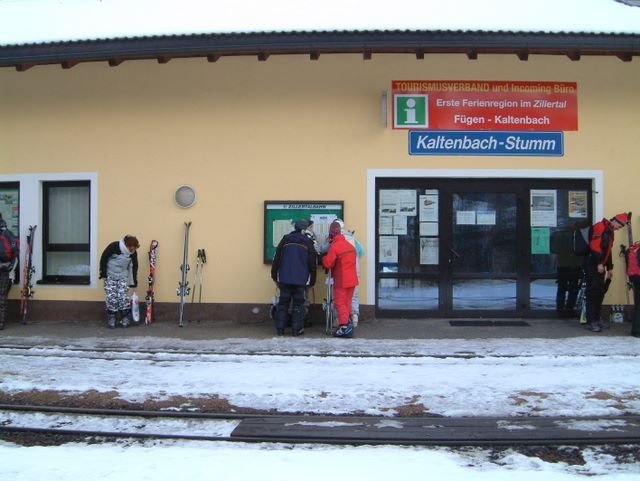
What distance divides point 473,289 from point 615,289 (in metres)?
2.30

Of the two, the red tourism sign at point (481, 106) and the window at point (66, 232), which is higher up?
the red tourism sign at point (481, 106)

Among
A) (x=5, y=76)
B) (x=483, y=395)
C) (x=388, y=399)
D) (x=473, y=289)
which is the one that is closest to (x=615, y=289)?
(x=473, y=289)

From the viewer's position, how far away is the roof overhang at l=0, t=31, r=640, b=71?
8562 millimetres

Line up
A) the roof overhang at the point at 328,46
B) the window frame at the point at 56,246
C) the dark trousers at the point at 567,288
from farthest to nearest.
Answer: the window frame at the point at 56,246 < the dark trousers at the point at 567,288 < the roof overhang at the point at 328,46

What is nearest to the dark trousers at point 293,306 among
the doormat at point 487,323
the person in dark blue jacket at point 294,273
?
the person in dark blue jacket at point 294,273

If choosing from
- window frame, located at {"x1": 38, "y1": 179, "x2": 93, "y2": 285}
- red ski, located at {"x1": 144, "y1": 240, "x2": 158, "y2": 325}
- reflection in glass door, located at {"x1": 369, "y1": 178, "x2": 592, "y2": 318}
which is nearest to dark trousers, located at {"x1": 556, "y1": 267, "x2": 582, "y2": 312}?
reflection in glass door, located at {"x1": 369, "y1": 178, "x2": 592, "y2": 318}

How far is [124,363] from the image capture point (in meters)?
7.34

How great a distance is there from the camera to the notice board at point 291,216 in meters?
9.67

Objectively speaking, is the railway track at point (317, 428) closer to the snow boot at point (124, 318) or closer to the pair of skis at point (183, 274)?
the snow boot at point (124, 318)

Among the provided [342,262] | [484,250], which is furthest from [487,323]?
[342,262]

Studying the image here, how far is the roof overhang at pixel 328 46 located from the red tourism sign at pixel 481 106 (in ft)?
2.08

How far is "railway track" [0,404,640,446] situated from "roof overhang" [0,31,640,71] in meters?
5.53

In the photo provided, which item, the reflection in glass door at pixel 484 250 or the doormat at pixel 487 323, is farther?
the reflection in glass door at pixel 484 250

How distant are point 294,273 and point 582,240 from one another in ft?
15.0
